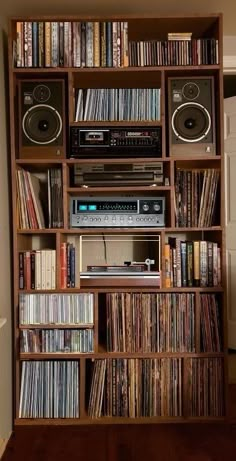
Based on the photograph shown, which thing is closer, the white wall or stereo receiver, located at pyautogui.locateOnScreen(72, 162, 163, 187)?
the white wall

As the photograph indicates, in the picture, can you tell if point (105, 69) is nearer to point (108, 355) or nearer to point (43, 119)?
point (43, 119)

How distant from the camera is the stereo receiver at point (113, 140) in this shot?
201cm

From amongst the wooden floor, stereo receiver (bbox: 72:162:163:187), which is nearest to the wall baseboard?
the wooden floor

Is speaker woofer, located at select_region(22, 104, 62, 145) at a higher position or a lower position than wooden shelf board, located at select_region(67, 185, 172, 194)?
higher

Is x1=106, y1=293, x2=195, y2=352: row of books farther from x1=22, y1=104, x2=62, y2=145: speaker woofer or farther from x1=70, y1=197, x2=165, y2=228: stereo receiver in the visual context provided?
x1=22, y1=104, x2=62, y2=145: speaker woofer

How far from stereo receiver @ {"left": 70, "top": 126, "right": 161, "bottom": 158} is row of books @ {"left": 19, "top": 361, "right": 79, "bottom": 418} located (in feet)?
3.66

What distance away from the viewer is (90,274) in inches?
79.9

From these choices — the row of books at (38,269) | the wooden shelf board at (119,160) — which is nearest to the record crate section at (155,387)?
the row of books at (38,269)

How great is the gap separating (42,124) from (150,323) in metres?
1.19

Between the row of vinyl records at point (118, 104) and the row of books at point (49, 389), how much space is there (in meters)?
1.32

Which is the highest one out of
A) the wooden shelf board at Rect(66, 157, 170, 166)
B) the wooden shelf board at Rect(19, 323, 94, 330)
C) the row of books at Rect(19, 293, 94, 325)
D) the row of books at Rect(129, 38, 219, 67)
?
the row of books at Rect(129, 38, 219, 67)

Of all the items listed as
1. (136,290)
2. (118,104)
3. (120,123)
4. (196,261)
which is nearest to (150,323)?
(136,290)

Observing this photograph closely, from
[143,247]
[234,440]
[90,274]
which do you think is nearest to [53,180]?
[90,274]

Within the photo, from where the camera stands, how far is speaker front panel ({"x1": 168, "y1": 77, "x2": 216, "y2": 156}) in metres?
2.02
